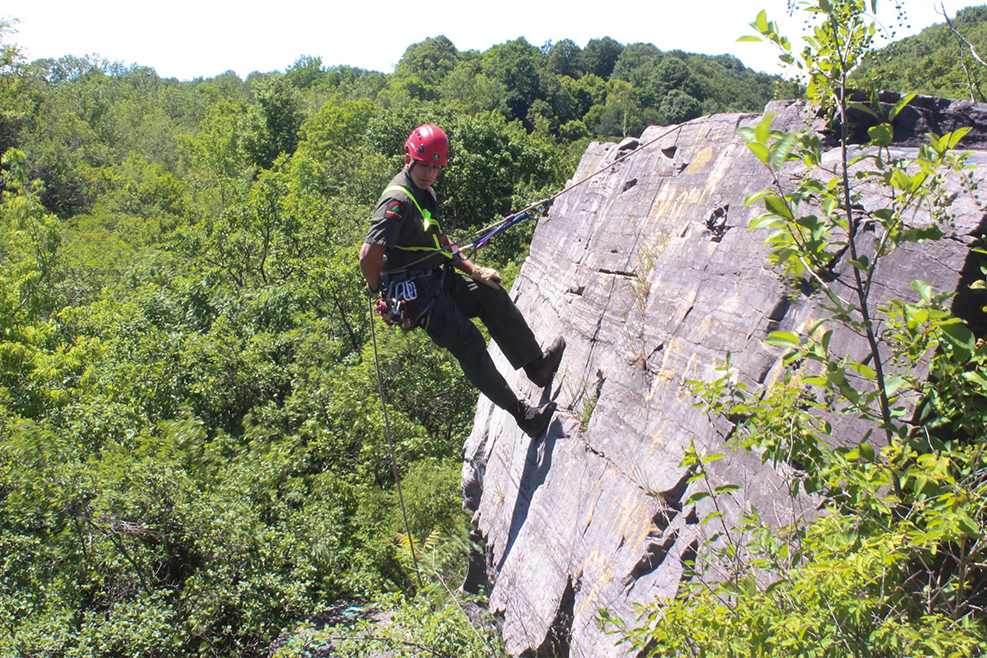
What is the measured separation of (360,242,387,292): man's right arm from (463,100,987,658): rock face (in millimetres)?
1589

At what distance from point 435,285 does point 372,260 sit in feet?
1.78

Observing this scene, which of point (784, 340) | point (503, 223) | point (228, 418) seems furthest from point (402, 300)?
point (228, 418)

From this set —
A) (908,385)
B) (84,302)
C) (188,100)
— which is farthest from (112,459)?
(188,100)

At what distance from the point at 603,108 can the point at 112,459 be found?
62.7 meters

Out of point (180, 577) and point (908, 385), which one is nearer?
point (908, 385)

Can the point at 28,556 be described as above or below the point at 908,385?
below

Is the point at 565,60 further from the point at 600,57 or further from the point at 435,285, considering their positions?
the point at 435,285

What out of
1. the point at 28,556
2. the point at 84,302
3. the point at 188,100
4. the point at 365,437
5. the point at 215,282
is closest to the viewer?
the point at 28,556

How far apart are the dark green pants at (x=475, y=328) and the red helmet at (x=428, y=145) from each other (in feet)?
2.86

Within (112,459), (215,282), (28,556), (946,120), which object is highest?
(946,120)

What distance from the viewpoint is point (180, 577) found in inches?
278

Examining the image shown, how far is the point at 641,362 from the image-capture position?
4.22 metres

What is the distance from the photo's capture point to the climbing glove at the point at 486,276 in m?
4.91

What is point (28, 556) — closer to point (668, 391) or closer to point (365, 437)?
point (365, 437)
